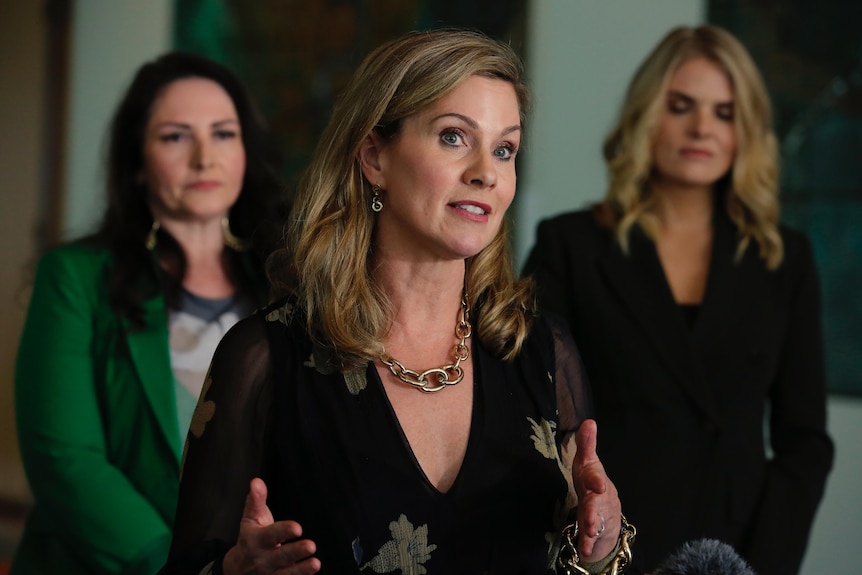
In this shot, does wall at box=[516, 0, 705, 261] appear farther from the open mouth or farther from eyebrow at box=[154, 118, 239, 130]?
the open mouth

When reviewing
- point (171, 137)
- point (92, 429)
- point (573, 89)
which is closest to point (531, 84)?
point (573, 89)

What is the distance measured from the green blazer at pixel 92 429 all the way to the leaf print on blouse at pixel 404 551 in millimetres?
777

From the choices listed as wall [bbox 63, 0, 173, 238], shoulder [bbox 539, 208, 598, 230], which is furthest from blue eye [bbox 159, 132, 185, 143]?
wall [bbox 63, 0, 173, 238]

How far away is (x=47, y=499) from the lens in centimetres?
217

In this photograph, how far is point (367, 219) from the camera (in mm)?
A: 1724

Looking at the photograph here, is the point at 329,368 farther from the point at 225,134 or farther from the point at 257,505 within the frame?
the point at 225,134

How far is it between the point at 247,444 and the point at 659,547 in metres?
1.15

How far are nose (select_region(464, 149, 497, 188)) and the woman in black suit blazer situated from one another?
90 centimetres

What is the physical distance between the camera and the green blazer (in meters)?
2.10

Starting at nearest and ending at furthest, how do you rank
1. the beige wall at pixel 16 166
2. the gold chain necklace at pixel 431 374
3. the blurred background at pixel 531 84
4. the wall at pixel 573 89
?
the gold chain necklace at pixel 431 374, the blurred background at pixel 531 84, the wall at pixel 573 89, the beige wall at pixel 16 166

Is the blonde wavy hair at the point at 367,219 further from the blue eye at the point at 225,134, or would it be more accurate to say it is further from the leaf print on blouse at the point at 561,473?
the blue eye at the point at 225,134

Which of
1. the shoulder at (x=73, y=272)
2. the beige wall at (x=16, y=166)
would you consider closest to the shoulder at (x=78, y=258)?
the shoulder at (x=73, y=272)

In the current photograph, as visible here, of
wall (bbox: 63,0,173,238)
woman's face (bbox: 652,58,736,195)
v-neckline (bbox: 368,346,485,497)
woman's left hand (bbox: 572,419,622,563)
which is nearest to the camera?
woman's left hand (bbox: 572,419,622,563)

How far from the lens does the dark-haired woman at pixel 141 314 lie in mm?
2137
